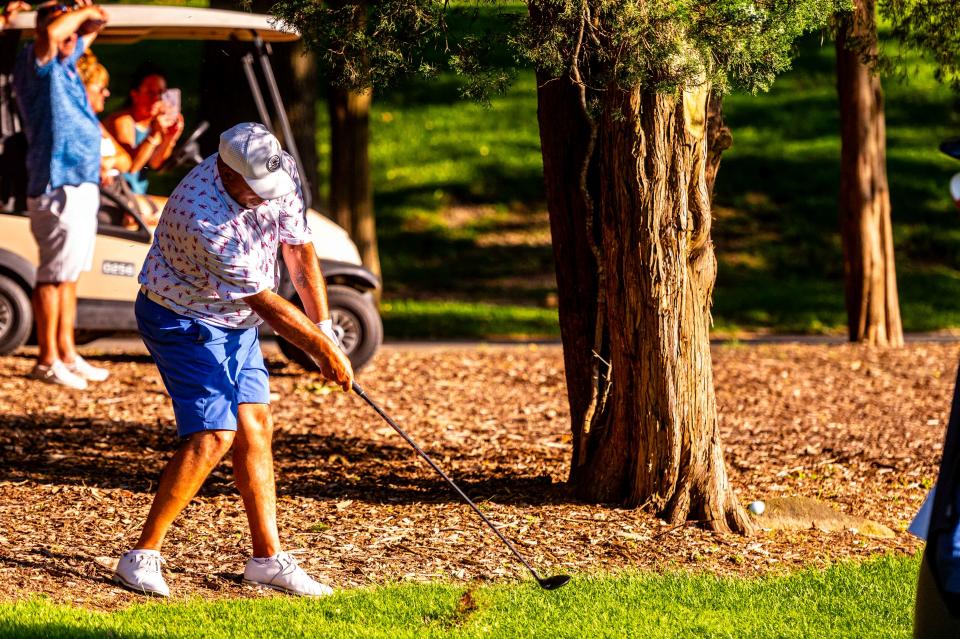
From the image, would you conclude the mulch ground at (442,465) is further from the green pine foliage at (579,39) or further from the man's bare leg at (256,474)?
the green pine foliage at (579,39)

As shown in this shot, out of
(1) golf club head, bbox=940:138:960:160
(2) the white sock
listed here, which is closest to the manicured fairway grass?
(2) the white sock

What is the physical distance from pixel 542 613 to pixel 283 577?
909mm

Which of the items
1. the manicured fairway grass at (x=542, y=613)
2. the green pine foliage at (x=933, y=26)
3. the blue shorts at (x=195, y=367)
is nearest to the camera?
the manicured fairway grass at (x=542, y=613)

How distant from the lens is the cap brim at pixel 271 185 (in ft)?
13.5

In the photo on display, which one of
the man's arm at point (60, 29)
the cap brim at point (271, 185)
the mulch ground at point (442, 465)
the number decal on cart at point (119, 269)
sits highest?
the man's arm at point (60, 29)

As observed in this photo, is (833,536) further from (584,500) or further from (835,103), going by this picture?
(835,103)

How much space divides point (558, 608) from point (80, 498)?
252cm

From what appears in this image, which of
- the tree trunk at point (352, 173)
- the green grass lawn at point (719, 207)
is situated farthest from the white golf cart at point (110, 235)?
the green grass lawn at point (719, 207)

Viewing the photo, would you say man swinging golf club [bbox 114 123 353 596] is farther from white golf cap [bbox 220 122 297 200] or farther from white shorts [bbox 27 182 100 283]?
white shorts [bbox 27 182 100 283]

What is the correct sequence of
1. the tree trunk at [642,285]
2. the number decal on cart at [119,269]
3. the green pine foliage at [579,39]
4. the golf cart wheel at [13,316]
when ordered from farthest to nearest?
the number decal on cart at [119,269]
the golf cart wheel at [13,316]
the tree trunk at [642,285]
the green pine foliage at [579,39]

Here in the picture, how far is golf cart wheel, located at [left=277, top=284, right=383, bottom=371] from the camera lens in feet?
28.4

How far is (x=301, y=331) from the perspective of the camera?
4168 millimetres

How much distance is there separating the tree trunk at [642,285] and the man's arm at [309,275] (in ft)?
4.57

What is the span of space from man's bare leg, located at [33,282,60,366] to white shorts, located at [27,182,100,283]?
0.06 meters
